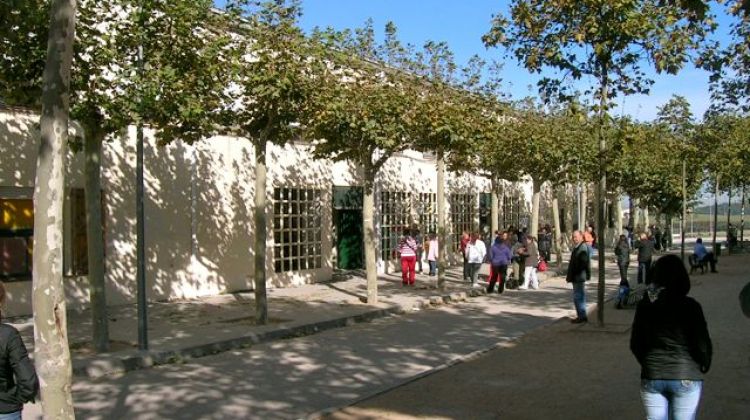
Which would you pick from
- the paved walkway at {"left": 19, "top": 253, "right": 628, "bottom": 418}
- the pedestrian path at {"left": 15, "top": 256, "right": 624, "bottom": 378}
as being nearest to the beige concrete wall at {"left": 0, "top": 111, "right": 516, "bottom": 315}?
the pedestrian path at {"left": 15, "top": 256, "right": 624, "bottom": 378}

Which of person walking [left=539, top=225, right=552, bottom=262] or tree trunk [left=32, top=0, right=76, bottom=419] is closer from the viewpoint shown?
tree trunk [left=32, top=0, right=76, bottom=419]

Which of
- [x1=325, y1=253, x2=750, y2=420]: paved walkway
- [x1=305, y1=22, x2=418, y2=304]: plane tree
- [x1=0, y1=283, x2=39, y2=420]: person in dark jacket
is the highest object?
[x1=305, y1=22, x2=418, y2=304]: plane tree

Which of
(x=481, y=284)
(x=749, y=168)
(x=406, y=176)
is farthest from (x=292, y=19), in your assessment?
(x=749, y=168)

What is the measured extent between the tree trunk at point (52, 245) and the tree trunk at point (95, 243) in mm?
6462

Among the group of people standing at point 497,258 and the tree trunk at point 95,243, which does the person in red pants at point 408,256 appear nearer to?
the group of people standing at point 497,258

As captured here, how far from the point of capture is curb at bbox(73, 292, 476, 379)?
32.0 feet

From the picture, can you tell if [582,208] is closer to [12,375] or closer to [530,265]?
[530,265]

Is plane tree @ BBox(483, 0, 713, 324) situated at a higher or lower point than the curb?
higher

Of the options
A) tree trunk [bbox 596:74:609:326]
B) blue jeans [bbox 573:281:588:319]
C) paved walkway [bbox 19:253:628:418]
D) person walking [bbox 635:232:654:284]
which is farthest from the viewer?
person walking [bbox 635:232:654:284]

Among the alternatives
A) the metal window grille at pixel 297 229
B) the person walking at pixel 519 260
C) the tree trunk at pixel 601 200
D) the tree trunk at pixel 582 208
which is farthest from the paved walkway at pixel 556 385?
the tree trunk at pixel 582 208

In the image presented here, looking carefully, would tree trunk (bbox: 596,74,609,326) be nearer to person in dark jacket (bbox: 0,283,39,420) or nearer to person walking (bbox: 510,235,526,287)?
person walking (bbox: 510,235,526,287)

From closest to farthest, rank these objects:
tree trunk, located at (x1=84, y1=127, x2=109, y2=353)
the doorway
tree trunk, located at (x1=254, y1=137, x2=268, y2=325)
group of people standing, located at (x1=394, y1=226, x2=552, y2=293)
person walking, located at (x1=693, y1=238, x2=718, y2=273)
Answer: tree trunk, located at (x1=84, y1=127, x2=109, y2=353), tree trunk, located at (x1=254, y1=137, x2=268, y2=325), group of people standing, located at (x1=394, y1=226, x2=552, y2=293), the doorway, person walking, located at (x1=693, y1=238, x2=718, y2=273)

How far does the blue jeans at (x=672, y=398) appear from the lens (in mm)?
4473

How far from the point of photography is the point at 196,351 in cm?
1098
